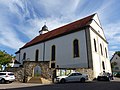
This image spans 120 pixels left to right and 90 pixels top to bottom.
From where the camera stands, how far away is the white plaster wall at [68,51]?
26.6m

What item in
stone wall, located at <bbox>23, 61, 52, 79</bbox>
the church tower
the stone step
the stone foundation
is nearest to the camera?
the stone step

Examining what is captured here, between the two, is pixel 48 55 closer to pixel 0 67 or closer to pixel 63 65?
pixel 63 65

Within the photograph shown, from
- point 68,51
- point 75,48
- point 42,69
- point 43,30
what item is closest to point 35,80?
point 42,69

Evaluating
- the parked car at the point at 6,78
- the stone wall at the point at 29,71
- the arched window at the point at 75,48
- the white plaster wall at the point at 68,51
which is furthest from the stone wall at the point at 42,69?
the arched window at the point at 75,48

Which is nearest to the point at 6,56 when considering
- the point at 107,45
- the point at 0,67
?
the point at 0,67

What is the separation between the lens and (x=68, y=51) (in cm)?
2892

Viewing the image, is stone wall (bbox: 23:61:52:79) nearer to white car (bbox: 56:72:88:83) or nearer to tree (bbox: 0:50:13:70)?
white car (bbox: 56:72:88:83)

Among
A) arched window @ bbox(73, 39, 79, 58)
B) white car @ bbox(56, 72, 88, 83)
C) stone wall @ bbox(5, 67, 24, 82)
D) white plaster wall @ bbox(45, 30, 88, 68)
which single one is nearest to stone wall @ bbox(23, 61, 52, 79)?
stone wall @ bbox(5, 67, 24, 82)

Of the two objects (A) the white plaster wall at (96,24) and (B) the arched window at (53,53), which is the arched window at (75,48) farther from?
(B) the arched window at (53,53)

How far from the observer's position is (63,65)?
29188 mm

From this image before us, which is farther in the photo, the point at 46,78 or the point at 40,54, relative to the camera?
the point at 40,54

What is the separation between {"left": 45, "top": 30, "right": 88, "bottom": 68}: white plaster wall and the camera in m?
26.6

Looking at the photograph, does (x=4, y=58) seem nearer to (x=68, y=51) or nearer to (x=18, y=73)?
(x=18, y=73)

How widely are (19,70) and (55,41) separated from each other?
12.1 metres
